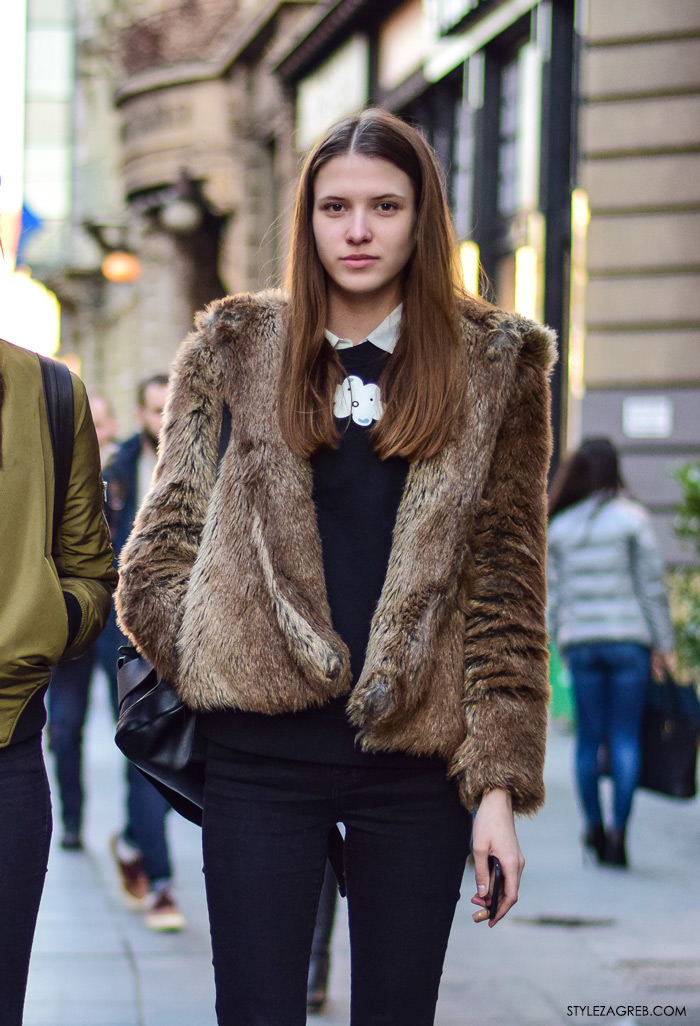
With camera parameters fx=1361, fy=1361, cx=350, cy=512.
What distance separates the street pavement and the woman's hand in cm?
205

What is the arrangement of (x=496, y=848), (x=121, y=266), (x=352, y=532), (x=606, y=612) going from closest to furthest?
(x=496, y=848) < (x=352, y=532) < (x=606, y=612) < (x=121, y=266)

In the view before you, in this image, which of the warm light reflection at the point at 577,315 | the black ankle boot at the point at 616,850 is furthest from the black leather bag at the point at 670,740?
the warm light reflection at the point at 577,315

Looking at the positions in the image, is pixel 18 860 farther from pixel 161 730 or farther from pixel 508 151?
pixel 508 151

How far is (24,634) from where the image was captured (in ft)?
7.48

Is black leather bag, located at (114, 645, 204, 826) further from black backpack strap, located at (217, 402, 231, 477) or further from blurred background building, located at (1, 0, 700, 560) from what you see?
blurred background building, located at (1, 0, 700, 560)

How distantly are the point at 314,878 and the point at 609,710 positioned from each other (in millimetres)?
4702

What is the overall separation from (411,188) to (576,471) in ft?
14.9

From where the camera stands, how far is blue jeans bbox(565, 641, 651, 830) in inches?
257

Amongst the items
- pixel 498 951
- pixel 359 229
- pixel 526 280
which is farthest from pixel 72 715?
pixel 526 280

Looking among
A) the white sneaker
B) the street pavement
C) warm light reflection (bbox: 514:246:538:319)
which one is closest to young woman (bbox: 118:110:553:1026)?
the street pavement

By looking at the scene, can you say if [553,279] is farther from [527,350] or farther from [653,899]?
[527,350]

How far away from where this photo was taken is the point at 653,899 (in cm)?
569

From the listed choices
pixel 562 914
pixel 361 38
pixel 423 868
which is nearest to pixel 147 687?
pixel 423 868

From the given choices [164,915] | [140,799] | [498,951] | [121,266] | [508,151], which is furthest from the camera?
[121,266]
